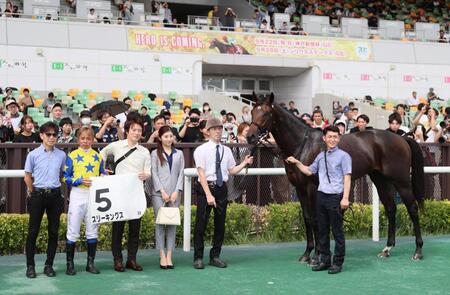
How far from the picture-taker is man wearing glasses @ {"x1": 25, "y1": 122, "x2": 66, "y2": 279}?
267 inches

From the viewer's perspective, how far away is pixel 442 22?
34.9 metres

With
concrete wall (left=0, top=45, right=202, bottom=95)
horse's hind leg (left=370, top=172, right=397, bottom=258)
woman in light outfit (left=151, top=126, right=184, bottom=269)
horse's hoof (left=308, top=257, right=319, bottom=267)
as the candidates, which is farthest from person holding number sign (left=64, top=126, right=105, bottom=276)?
concrete wall (left=0, top=45, right=202, bottom=95)

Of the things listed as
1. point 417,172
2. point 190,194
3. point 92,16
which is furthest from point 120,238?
point 92,16

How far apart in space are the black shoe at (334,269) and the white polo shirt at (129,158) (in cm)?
216

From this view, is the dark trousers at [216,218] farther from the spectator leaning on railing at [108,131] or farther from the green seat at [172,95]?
the green seat at [172,95]

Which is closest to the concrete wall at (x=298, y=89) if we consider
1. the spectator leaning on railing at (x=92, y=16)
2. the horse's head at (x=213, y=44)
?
the horse's head at (x=213, y=44)

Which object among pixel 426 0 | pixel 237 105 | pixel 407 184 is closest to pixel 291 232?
pixel 407 184

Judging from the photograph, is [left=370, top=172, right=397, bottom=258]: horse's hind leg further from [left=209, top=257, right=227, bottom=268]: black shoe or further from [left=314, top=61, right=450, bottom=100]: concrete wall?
[left=314, top=61, right=450, bottom=100]: concrete wall

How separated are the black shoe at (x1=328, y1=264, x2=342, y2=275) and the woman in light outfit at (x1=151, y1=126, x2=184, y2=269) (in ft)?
5.50

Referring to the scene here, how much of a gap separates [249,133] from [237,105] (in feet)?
60.3

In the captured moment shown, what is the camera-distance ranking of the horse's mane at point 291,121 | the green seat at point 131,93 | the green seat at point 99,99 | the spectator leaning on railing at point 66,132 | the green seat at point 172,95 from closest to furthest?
1. the horse's mane at point 291,121
2. the spectator leaning on railing at point 66,132
3. the green seat at point 99,99
4. the green seat at point 131,93
5. the green seat at point 172,95

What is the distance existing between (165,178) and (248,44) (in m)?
21.4

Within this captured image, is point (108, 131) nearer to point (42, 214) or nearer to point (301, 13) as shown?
point (42, 214)

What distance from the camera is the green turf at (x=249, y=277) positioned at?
20.9 feet
